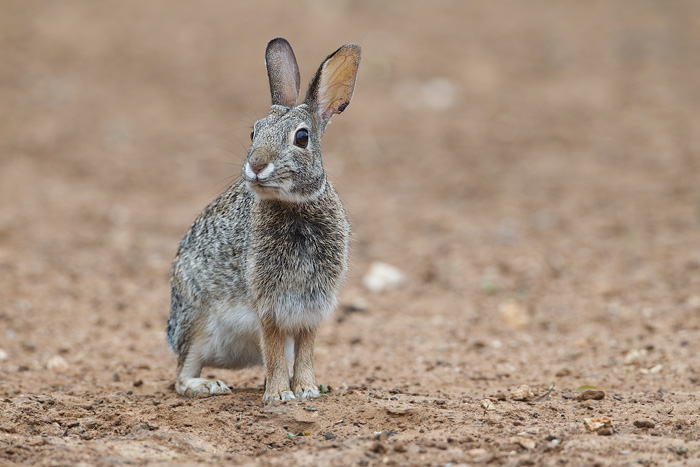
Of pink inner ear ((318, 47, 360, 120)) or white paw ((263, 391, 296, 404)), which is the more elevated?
pink inner ear ((318, 47, 360, 120))

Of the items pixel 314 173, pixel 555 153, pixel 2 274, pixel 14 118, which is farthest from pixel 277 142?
pixel 14 118

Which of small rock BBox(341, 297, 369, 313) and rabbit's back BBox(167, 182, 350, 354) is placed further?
small rock BBox(341, 297, 369, 313)

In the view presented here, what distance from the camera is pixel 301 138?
478 cm

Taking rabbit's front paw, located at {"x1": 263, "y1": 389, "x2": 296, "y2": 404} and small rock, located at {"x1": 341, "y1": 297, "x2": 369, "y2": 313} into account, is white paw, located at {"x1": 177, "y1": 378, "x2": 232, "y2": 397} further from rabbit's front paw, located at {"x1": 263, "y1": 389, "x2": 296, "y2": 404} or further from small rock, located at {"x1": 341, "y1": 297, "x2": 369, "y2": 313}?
small rock, located at {"x1": 341, "y1": 297, "x2": 369, "y2": 313}

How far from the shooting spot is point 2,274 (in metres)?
8.08

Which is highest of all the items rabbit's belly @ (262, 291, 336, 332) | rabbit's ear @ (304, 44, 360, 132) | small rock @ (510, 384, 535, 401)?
rabbit's ear @ (304, 44, 360, 132)

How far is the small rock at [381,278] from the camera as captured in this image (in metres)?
8.45

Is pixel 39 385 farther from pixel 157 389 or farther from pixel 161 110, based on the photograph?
pixel 161 110

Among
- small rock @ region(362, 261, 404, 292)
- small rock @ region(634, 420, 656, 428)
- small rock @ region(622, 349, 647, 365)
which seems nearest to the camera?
small rock @ region(634, 420, 656, 428)

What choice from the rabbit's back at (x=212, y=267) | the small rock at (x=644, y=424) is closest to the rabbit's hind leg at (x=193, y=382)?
the rabbit's back at (x=212, y=267)

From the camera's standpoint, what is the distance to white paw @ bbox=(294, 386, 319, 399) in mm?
4973

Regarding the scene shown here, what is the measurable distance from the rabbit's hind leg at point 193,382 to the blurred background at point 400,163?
529mm

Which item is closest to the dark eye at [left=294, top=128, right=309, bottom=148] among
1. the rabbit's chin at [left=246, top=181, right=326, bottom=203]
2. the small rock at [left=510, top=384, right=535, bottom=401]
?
the rabbit's chin at [left=246, top=181, right=326, bottom=203]

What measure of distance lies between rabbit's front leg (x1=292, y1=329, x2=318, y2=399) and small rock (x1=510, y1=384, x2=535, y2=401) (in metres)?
1.21
